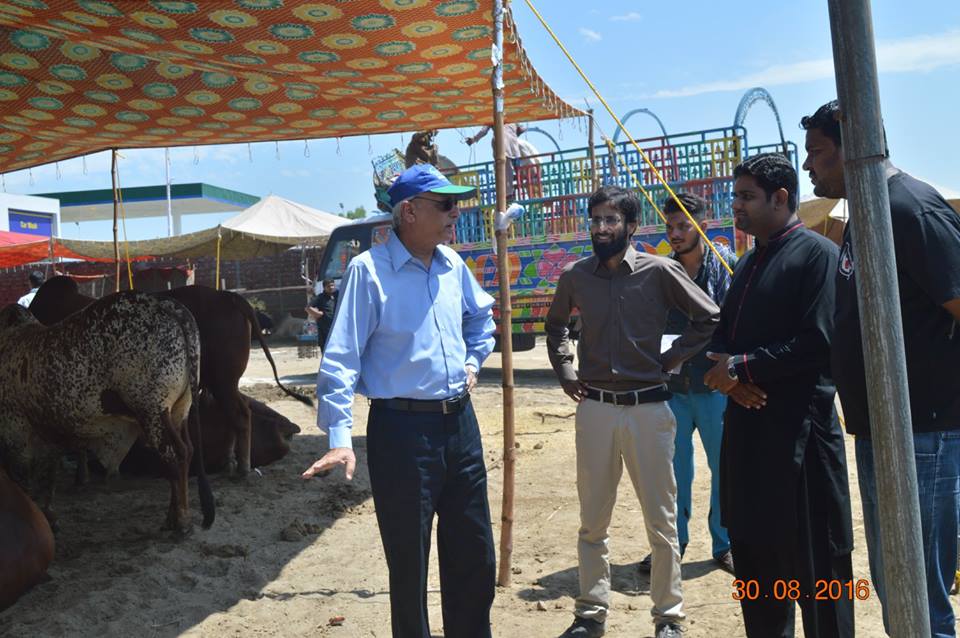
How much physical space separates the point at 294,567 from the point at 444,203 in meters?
2.54

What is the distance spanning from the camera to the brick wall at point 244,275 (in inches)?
827

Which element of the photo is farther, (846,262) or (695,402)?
(695,402)

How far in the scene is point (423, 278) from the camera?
292 cm

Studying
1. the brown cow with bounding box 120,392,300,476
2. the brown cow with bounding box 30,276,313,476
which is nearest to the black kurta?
the brown cow with bounding box 30,276,313,476

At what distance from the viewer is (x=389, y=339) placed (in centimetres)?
282

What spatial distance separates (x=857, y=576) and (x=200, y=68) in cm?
486

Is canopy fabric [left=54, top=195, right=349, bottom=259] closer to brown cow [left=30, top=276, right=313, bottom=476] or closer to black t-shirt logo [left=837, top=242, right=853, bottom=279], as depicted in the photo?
brown cow [left=30, top=276, right=313, bottom=476]

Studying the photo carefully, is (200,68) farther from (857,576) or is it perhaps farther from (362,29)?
(857,576)

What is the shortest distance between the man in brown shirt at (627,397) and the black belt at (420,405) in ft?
2.73

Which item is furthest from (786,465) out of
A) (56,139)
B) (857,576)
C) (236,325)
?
(56,139)

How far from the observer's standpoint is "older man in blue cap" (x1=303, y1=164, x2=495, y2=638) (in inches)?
108

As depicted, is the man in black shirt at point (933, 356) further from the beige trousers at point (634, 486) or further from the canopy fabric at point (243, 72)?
the canopy fabric at point (243, 72)

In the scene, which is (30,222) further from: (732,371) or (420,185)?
(732,371)

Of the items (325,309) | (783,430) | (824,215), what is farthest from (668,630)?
(824,215)
